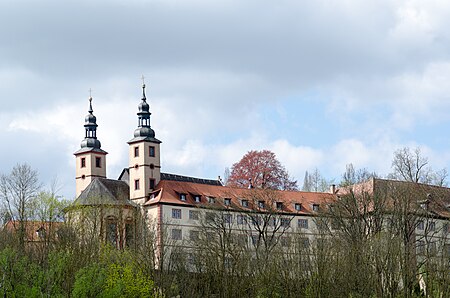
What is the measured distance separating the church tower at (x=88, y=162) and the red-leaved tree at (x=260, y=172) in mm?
14928

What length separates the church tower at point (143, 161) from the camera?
94.6 meters

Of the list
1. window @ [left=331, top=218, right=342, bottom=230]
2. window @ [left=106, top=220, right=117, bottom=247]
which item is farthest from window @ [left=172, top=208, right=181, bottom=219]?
window @ [left=331, top=218, right=342, bottom=230]

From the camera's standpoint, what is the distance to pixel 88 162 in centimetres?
10562

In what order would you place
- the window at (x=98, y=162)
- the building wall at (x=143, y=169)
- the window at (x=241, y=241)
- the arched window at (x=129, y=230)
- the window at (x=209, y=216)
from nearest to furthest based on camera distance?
the window at (x=241, y=241), the arched window at (x=129, y=230), the window at (x=209, y=216), the building wall at (x=143, y=169), the window at (x=98, y=162)

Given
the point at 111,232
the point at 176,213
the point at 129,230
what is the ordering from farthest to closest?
1. the point at 176,213
2. the point at 129,230
3. the point at 111,232

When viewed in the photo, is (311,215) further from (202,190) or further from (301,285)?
(301,285)

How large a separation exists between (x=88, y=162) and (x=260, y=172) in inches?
760

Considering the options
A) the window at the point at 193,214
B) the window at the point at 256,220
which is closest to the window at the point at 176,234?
the window at the point at 193,214

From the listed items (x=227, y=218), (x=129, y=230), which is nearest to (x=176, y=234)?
(x=129, y=230)

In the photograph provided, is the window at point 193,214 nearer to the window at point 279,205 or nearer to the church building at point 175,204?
the church building at point 175,204

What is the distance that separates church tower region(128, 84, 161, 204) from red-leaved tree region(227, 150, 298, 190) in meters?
15.8

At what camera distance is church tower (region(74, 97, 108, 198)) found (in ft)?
344

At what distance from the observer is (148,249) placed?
5753 cm

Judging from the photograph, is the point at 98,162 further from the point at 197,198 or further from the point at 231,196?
the point at 231,196
